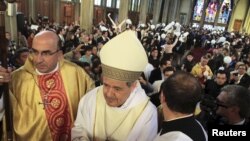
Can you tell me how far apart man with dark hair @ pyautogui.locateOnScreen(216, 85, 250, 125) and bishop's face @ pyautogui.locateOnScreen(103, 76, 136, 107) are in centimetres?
106

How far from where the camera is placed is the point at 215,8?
40625 mm

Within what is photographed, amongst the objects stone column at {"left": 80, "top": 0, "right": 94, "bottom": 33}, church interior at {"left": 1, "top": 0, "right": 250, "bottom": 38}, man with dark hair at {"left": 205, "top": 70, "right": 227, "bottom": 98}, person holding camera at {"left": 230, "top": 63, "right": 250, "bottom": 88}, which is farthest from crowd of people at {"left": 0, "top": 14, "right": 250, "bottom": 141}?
stone column at {"left": 80, "top": 0, "right": 94, "bottom": 33}

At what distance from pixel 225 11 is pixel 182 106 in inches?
1671

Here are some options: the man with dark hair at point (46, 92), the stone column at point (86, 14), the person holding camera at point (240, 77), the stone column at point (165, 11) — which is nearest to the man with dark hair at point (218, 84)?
the person holding camera at point (240, 77)

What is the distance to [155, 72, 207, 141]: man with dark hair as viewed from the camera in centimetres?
186

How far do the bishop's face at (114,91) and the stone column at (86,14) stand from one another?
12989 mm

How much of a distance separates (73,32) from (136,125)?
29.6 ft

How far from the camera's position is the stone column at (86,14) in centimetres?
1466

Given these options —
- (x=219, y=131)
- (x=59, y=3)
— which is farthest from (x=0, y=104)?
(x=59, y=3)

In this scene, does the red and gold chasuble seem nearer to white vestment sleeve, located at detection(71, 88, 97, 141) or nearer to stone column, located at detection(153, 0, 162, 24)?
white vestment sleeve, located at detection(71, 88, 97, 141)

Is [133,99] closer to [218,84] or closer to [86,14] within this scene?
[218,84]

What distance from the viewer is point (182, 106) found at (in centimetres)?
193

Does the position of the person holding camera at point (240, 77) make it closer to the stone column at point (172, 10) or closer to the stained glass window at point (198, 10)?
the stone column at point (172, 10)

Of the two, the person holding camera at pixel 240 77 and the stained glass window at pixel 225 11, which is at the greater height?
the stained glass window at pixel 225 11
